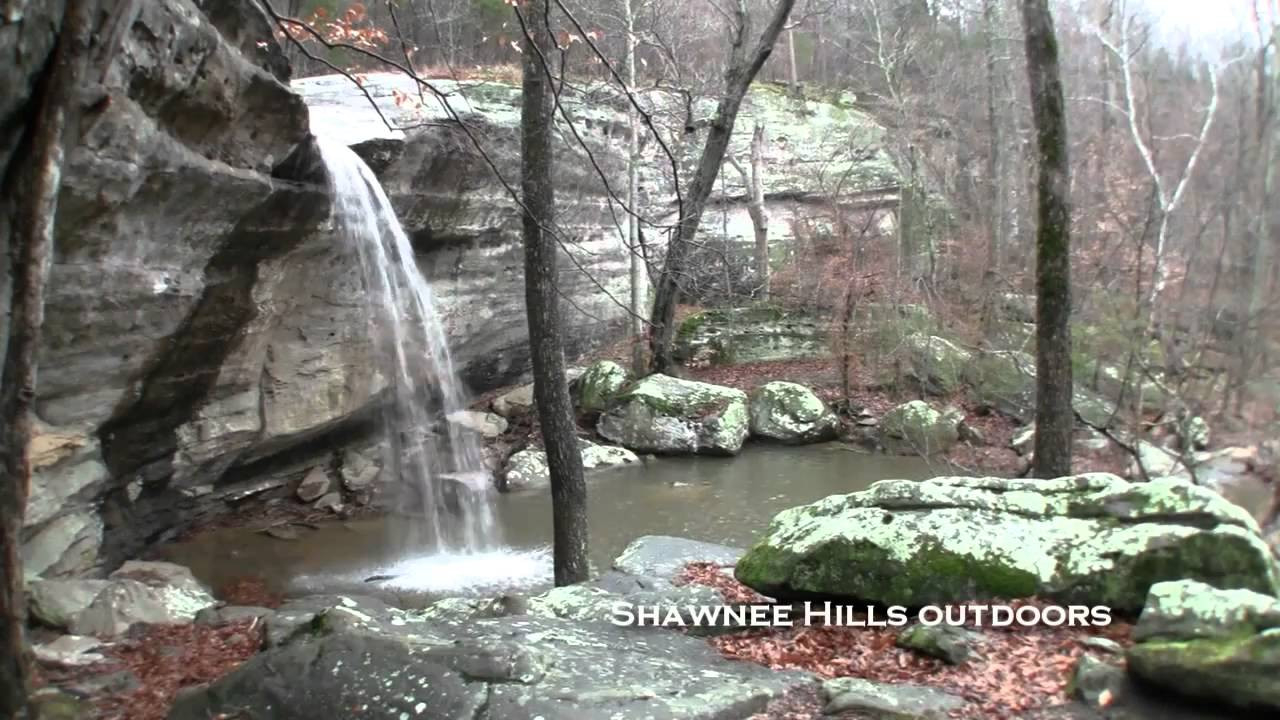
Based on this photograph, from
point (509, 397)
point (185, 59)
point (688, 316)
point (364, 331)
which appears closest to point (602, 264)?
point (688, 316)

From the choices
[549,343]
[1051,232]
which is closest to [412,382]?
[549,343]

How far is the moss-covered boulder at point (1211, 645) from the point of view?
3.37 metres

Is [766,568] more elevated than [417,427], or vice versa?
[766,568]

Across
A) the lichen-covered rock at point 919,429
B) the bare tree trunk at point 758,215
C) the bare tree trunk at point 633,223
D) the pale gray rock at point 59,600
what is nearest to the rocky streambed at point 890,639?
the pale gray rock at point 59,600

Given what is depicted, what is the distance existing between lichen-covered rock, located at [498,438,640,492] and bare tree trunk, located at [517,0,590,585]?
476 centimetres

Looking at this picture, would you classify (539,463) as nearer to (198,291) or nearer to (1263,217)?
(198,291)

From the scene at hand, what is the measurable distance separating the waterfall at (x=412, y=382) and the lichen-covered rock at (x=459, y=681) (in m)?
6.45

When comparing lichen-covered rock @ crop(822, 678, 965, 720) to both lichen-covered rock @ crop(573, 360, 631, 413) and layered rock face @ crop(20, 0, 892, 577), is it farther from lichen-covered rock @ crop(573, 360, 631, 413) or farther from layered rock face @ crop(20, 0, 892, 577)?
lichen-covered rock @ crop(573, 360, 631, 413)

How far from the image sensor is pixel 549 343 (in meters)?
7.41

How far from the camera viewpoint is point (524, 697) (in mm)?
3750

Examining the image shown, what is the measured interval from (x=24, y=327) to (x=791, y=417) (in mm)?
13046

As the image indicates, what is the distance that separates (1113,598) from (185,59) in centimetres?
A: 717

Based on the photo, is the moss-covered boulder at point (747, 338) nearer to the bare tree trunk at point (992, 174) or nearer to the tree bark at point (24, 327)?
the bare tree trunk at point (992, 174)

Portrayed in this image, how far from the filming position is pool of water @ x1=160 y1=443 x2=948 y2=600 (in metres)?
9.29
